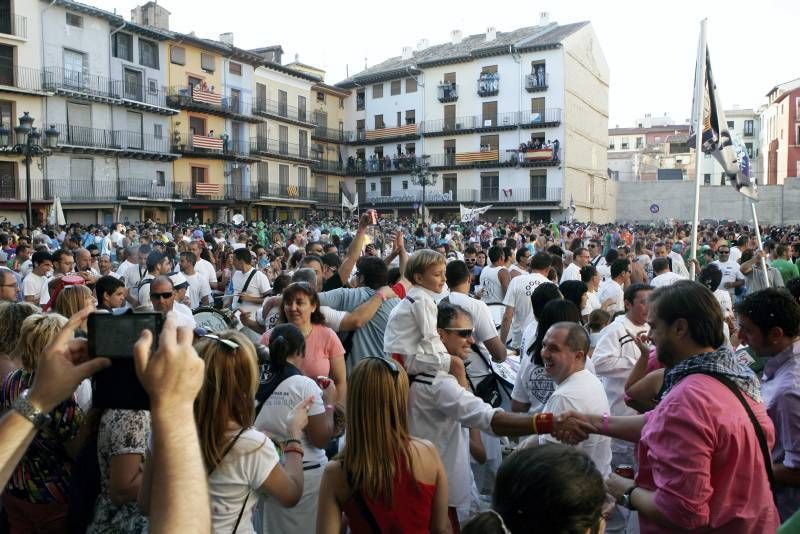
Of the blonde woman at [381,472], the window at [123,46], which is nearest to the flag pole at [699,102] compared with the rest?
the blonde woman at [381,472]

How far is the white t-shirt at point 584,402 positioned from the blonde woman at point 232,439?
1541 millimetres

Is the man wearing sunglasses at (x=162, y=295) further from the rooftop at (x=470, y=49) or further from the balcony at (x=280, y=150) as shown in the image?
the rooftop at (x=470, y=49)

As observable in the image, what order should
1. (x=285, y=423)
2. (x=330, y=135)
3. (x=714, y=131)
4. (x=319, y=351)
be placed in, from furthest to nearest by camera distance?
(x=330, y=135)
(x=714, y=131)
(x=319, y=351)
(x=285, y=423)

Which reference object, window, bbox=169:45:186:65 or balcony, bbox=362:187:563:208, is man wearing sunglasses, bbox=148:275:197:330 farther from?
balcony, bbox=362:187:563:208

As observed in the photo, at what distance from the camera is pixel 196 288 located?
933cm

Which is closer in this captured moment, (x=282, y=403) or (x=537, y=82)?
(x=282, y=403)

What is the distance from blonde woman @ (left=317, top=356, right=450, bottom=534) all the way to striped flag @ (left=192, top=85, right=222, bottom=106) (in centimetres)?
4166

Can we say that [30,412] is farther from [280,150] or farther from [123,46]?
[280,150]

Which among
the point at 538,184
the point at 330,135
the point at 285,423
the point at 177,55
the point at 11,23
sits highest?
the point at 177,55

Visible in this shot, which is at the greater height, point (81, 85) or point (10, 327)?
point (81, 85)

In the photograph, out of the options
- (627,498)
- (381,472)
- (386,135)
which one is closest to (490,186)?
(386,135)

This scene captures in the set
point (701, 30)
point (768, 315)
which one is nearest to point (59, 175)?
point (701, 30)

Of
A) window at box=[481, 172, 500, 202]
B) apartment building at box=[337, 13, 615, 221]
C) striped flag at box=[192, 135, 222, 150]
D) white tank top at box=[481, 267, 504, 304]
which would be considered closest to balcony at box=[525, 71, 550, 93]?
apartment building at box=[337, 13, 615, 221]

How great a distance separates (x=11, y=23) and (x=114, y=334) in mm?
37461
